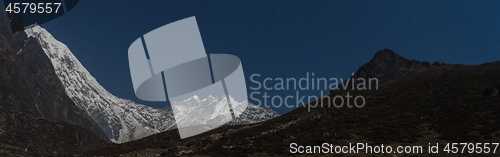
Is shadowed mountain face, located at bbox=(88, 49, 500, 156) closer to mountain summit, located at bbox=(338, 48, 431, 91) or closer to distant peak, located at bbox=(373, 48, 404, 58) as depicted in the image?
mountain summit, located at bbox=(338, 48, 431, 91)

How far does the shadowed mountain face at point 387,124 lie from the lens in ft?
115

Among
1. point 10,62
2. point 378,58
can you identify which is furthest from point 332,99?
point 10,62

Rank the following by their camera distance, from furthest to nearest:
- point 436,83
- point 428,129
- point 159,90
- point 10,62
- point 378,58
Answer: point 10,62, point 378,58, point 436,83, point 159,90, point 428,129

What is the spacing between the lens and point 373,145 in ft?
111

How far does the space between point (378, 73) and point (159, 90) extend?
89981 mm

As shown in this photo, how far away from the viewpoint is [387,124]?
43.7 metres

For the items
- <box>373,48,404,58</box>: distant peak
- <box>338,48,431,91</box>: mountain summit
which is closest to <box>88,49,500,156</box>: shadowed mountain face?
<box>338,48,431,91</box>: mountain summit

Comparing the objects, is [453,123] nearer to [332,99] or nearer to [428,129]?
[428,129]

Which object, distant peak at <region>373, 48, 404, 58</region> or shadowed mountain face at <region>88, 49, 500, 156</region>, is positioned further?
distant peak at <region>373, 48, 404, 58</region>

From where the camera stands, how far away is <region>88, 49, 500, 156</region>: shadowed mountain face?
35094 mm

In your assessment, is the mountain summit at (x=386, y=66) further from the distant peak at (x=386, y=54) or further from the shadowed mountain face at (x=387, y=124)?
the shadowed mountain face at (x=387, y=124)

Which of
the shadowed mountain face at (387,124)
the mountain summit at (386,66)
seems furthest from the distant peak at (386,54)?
the shadowed mountain face at (387,124)

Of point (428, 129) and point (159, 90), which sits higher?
point (159, 90)

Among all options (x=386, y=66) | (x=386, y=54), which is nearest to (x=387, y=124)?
(x=386, y=66)
